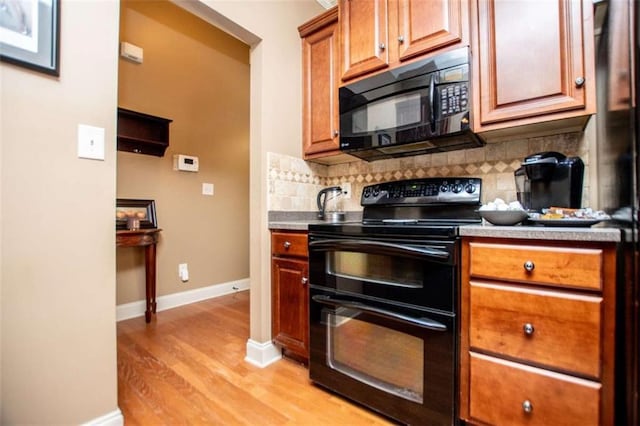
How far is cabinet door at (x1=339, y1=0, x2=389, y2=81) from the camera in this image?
1620 millimetres

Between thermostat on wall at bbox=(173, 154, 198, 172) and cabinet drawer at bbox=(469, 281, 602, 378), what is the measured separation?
280 cm

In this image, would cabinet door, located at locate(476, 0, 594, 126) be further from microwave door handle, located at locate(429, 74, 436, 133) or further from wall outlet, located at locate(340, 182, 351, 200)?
wall outlet, located at locate(340, 182, 351, 200)

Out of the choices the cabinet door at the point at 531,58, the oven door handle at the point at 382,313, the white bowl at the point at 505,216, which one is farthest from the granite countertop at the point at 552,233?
the cabinet door at the point at 531,58

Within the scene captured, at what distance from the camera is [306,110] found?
6.68 ft

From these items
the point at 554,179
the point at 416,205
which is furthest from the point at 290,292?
the point at 554,179

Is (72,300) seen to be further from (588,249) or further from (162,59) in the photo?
(162,59)

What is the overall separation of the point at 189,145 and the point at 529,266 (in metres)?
3.06

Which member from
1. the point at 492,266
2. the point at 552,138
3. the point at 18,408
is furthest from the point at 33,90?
the point at 552,138

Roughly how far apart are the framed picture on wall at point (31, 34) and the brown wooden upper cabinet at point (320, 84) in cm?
131

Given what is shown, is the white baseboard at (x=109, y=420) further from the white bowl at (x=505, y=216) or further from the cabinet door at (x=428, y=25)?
the cabinet door at (x=428, y=25)

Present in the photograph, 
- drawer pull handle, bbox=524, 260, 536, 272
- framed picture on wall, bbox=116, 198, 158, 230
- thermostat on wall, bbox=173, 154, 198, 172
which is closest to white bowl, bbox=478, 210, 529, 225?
drawer pull handle, bbox=524, 260, 536, 272

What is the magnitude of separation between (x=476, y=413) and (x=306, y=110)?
1888 mm

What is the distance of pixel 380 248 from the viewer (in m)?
1.25

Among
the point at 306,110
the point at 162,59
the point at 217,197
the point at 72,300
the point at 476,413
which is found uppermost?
the point at 162,59
